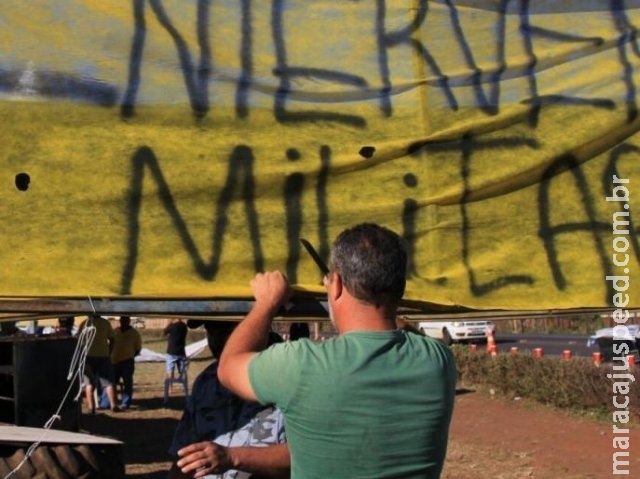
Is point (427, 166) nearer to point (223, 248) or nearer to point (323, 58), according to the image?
point (323, 58)

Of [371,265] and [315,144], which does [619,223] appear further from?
[371,265]

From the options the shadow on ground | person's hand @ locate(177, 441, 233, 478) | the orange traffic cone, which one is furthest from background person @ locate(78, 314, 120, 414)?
person's hand @ locate(177, 441, 233, 478)

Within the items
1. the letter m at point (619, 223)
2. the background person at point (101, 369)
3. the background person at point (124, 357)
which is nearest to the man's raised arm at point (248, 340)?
the letter m at point (619, 223)

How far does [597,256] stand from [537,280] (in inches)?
9.5

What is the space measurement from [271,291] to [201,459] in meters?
0.53

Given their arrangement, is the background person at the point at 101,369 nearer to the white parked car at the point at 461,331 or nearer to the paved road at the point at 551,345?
the paved road at the point at 551,345

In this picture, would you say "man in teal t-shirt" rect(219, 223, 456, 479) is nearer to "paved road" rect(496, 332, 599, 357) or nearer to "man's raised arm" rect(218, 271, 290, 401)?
"man's raised arm" rect(218, 271, 290, 401)

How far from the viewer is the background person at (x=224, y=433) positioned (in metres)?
2.91

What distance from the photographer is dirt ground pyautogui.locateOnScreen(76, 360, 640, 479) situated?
35.4 feet

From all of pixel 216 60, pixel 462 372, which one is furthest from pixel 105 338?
pixel 216 60

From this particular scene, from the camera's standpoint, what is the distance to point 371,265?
2.44m

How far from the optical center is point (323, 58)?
362 centimetres

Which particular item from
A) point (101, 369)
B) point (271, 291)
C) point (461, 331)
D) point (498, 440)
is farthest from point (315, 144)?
point (461, 331)

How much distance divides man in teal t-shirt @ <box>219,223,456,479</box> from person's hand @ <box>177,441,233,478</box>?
405 millimetres
